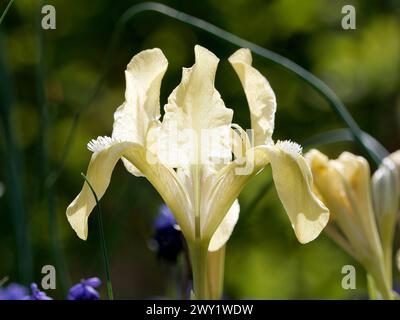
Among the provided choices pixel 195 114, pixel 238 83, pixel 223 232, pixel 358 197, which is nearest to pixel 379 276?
pixel 358 197

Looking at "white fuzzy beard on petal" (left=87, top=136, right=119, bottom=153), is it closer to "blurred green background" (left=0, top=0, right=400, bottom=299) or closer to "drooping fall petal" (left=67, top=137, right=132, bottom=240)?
"drooping fall petal" (left=67, top=137, right=132, bottom=240)

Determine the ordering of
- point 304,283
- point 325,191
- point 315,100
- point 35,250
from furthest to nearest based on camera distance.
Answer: point 315,100 → point 304,283 → point 35,250 → point 325,191

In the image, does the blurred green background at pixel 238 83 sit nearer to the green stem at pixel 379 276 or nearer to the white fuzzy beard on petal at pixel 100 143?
the green stem at pixel 379 276

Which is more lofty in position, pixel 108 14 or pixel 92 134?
pixel 108 14

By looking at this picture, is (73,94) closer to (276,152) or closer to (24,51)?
(24,51)

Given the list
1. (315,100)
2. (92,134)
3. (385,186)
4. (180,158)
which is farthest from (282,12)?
(180,158)

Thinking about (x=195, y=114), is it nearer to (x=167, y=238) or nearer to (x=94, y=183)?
(x=94, y=183)

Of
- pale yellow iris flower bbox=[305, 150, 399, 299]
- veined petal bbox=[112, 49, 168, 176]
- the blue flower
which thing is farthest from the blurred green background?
veined petal bbox=[112, 49, 168, 176]
